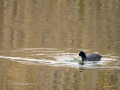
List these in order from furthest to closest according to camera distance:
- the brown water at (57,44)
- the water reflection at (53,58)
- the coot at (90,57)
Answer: the coot at (90,57)
the water reflection at (53,58)
the brown water at (57,44)

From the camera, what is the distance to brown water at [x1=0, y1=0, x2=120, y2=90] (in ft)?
30.2

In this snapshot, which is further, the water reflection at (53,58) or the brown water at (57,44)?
the water reflection at (53,58)

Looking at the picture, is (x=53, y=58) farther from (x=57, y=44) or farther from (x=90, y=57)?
(x=57, y=44)

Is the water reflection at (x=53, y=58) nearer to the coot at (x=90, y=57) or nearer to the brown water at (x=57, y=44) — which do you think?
the brown water at (x=57, y=44)

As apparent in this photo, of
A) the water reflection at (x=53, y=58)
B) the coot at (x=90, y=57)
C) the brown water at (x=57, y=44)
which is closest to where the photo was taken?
the brown water at (x=57, y=44)

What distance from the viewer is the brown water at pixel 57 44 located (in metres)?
9.20

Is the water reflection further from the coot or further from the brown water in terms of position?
the coot

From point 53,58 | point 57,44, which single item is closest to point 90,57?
point 53,58

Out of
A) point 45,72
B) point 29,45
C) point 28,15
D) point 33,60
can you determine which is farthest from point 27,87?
point 28,15

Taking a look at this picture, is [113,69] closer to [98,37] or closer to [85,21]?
[98,37]

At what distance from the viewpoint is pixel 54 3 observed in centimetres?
2527

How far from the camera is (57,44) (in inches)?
550

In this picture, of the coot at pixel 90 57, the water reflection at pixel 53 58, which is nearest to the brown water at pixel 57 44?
the water reflection at pixel 53 58

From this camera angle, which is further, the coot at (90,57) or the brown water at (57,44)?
the coot at (90,57)
